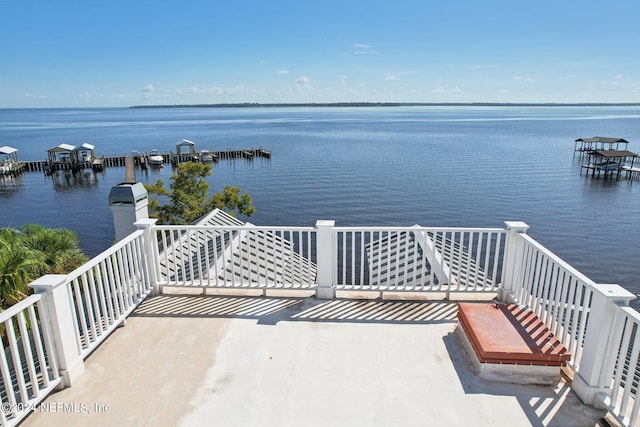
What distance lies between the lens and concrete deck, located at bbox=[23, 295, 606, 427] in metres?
3.07

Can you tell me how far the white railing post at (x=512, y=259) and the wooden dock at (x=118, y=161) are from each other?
47.0 m

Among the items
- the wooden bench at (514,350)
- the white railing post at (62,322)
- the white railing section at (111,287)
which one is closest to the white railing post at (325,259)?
the wooden bench at (514,350)

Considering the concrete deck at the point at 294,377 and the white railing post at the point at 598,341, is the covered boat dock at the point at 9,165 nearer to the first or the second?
the concrete deck at the point at 294,377

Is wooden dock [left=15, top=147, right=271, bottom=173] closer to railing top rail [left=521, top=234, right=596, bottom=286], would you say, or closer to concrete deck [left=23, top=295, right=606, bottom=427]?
concrete deck [left=23, top=295, right=606, bottom=427]

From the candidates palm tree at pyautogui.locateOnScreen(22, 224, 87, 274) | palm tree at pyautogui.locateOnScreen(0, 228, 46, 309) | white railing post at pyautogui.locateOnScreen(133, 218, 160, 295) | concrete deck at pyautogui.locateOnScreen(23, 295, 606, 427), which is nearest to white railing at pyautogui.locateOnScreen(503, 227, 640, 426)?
concrete deck at pyautogui.locateOnScreen(23, 295, 606, 427)

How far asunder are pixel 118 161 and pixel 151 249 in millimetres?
50046

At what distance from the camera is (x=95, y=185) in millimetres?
38938

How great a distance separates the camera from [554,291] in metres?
4.01

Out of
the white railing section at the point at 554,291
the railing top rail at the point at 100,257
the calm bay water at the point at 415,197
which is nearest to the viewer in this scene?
the white railing section at the point at 554,291

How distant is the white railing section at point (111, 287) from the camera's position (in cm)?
373

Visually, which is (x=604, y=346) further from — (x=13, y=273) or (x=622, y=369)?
(x=13, y=273)

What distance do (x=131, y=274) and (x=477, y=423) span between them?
12.7ft

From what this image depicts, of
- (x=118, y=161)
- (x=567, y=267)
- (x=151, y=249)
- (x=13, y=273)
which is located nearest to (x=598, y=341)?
(x=567, y=267)

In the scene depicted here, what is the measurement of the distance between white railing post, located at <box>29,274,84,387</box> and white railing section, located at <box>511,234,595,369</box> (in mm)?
4190
